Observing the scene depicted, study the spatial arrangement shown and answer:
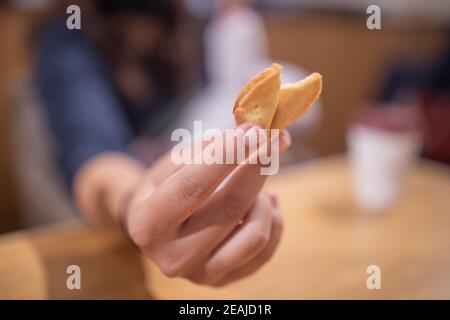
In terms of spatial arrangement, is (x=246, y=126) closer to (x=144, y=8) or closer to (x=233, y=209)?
(x=233, y=209)

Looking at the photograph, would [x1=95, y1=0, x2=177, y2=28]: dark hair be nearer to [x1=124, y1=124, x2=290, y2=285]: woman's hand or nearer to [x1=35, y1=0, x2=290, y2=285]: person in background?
[x1=35, y1=0, x2=290, y2=285]: person in background

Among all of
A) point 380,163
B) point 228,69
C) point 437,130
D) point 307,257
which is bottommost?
point 307,257

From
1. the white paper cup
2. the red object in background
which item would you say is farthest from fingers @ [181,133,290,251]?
the red object in background

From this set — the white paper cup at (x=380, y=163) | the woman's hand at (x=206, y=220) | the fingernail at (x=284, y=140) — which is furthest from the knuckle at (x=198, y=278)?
the white paper cup at (x=380, y=163)

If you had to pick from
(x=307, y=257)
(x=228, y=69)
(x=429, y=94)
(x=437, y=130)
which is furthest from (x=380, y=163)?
(x=429, y=94)

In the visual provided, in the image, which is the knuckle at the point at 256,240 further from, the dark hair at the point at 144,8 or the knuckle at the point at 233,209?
the dark hair at the point at 144,8
